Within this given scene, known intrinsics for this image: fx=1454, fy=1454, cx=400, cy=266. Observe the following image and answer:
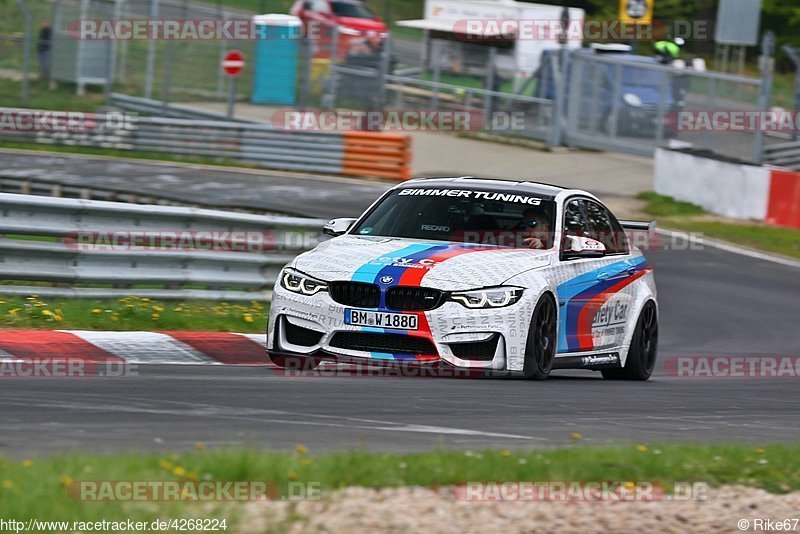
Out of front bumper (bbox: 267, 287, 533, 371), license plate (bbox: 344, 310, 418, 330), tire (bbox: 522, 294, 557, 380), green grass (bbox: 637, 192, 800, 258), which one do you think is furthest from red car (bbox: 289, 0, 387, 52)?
license plate (bbox: 344, 310, 418, 330)

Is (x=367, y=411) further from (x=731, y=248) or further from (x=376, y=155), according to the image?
(x=376, y=155)

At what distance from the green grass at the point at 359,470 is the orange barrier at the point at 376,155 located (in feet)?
69.9

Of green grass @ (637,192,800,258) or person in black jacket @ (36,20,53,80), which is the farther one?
person in black jacket @ (36,20,53,80)

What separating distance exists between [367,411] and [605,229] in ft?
14.3

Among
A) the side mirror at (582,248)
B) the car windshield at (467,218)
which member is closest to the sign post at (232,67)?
the car windshield at (467,218)

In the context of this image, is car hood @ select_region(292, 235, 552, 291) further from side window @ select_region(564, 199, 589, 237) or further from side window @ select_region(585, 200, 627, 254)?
side window @ select_region(585, 200, 627, 254)

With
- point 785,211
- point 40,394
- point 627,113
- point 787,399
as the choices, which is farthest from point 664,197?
point 40,394

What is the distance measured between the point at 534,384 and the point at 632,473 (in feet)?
10.6

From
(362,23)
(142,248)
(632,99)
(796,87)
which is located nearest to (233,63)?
(632,99)

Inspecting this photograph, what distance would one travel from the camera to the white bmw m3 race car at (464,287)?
9.16m

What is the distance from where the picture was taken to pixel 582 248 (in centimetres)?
1036

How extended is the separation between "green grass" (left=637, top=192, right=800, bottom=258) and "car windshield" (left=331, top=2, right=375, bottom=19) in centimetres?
1696

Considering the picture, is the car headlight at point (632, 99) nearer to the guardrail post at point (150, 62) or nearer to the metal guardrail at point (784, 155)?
the metal guardrail at point (784, 155)

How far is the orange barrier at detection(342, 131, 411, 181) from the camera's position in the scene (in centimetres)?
2828
